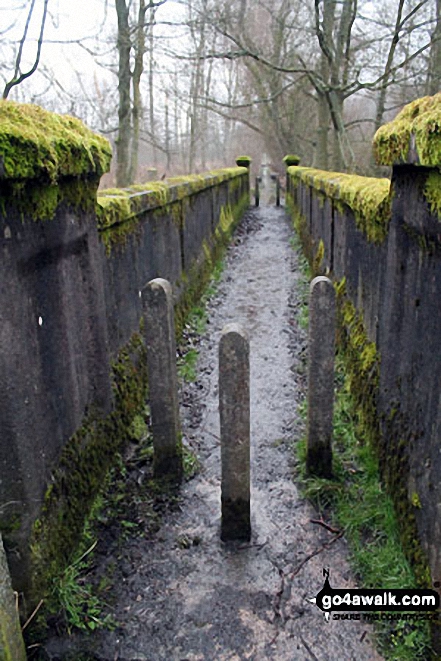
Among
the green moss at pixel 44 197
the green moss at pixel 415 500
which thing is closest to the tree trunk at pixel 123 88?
the green moss at pixel 44 197

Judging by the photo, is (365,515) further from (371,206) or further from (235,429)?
(371,206)

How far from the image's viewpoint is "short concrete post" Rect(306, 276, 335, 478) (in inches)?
131

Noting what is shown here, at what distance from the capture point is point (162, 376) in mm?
3475

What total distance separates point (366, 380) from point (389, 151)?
1587 mm

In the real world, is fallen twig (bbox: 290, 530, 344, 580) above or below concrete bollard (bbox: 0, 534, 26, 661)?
below

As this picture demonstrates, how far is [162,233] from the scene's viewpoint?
218 inches

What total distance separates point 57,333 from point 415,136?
5.95ft

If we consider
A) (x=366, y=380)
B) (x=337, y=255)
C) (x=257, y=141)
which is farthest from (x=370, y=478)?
(x=257, y=141)

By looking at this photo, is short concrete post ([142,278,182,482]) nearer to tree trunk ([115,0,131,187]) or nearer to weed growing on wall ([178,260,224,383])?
weed growing on wall ([178,260,224,383])

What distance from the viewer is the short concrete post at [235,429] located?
289 cm

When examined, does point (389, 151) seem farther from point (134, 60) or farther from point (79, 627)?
point (134, 60)

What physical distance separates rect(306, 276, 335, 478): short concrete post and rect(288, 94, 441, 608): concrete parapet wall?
0.31m

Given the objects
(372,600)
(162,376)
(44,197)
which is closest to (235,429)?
(162,376)

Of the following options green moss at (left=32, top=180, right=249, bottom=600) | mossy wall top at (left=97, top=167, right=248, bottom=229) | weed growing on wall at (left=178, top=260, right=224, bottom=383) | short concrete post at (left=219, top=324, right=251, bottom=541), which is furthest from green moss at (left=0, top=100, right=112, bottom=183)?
weed growing on wall at (left=178, top=260, right=224, bottom=383)
